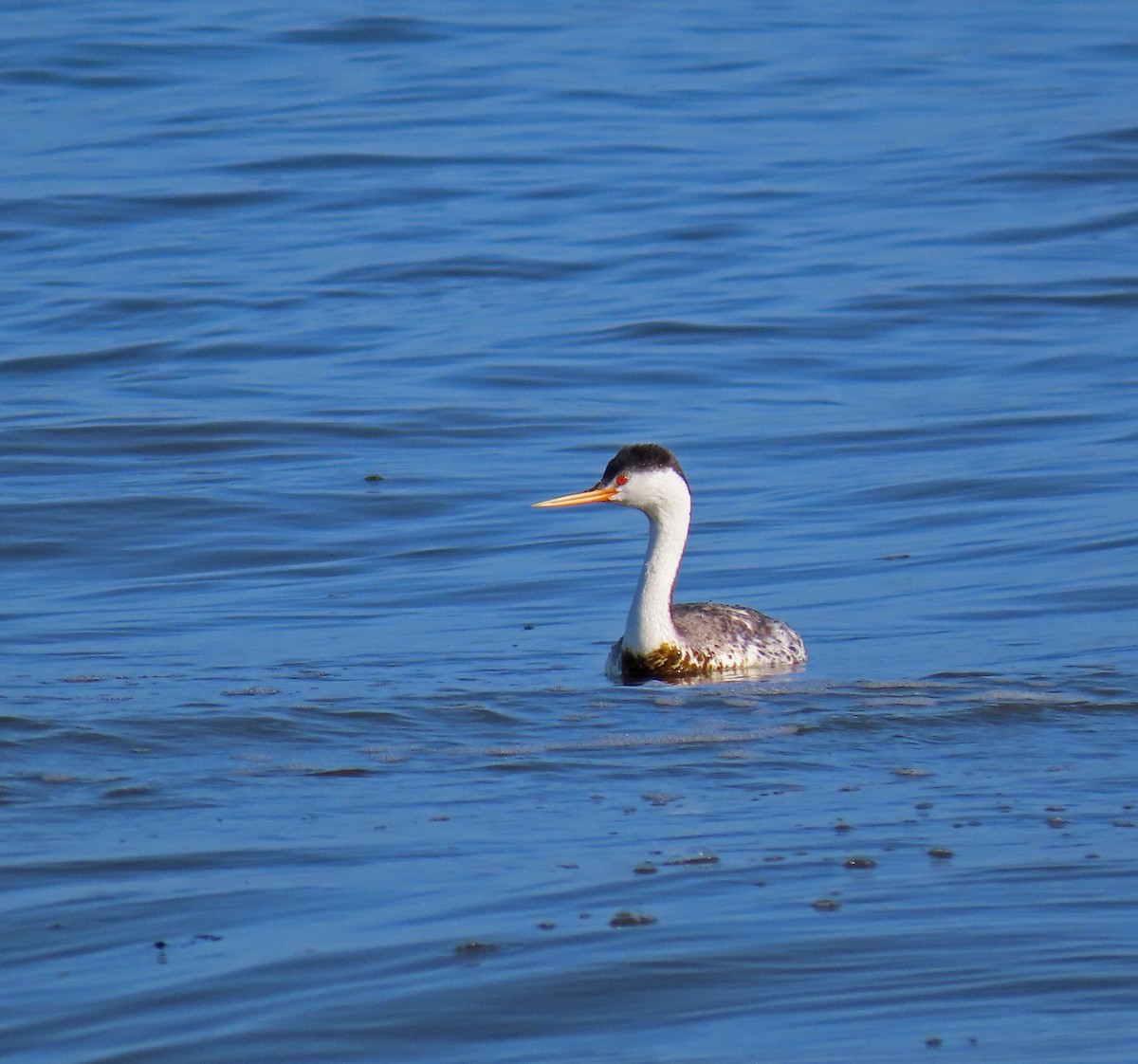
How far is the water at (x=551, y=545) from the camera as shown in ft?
17.4

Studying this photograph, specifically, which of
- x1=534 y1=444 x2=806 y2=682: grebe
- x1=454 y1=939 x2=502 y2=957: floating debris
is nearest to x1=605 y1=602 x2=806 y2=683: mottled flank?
x1=534 y1=444 x2=806 y2=682: grebe

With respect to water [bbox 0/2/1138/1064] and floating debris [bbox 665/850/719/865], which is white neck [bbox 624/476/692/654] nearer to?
water [bbox 0/2/1138/1064]

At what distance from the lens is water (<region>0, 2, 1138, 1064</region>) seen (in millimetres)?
5297

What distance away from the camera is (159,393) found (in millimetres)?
16500

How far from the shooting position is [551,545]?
12391 millimetres

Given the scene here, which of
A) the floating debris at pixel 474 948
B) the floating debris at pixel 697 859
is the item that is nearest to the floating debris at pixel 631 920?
the floating debris at pixel 474 948

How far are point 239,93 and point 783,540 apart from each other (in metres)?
18.6

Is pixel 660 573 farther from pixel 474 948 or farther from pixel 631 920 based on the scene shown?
pixel 474 948

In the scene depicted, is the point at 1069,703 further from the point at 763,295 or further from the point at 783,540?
the point at 763,295

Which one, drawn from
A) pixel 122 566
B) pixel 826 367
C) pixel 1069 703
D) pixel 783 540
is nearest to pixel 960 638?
pixel 1069 703

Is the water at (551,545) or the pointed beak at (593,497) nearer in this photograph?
the water at (551,545)

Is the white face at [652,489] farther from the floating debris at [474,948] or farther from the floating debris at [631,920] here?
the floating debris at [474,948]

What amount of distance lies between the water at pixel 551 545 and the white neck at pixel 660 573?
329 mm

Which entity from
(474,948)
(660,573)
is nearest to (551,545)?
(660,573)
